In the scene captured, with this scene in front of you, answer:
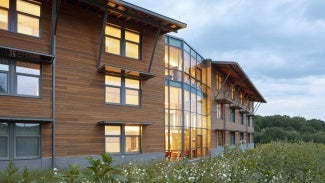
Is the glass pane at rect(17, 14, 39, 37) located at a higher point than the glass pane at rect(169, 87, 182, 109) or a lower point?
higher

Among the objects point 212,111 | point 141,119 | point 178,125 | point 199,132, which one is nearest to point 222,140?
point 212,111

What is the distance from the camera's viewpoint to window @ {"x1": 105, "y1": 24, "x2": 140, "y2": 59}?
21797 mm

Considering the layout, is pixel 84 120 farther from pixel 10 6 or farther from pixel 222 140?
pixel 222 140

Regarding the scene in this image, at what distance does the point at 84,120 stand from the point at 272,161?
13008 mm

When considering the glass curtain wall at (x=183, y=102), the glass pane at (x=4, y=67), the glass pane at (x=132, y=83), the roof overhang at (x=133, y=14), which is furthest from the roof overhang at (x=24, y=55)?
the glass curtain wall at (x=183, y=102)

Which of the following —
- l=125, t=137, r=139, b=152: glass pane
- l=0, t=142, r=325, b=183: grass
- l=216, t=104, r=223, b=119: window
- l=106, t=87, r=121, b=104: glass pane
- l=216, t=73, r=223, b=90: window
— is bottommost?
l=125, t=137, r=139, b=152: glass pane

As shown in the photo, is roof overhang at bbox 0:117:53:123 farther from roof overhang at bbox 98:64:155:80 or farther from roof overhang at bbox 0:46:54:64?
roof overhang at bbox 98:64:155:80

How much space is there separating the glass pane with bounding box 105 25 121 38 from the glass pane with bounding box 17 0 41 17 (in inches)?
179

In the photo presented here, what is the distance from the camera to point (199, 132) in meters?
32.7

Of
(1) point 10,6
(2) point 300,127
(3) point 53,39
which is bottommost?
(2) point 300,127

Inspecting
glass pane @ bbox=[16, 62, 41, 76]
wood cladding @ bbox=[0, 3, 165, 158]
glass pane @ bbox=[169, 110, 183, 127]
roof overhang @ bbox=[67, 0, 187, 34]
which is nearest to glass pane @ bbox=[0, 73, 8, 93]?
wood cladding @ bbox=[0, 3, 165, 158]

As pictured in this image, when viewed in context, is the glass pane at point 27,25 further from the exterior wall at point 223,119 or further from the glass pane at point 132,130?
the exterior wall at point 223,119

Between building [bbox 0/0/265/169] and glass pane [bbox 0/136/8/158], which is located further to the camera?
building [bbox 0/0/265/169]

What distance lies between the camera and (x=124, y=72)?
2172cm
